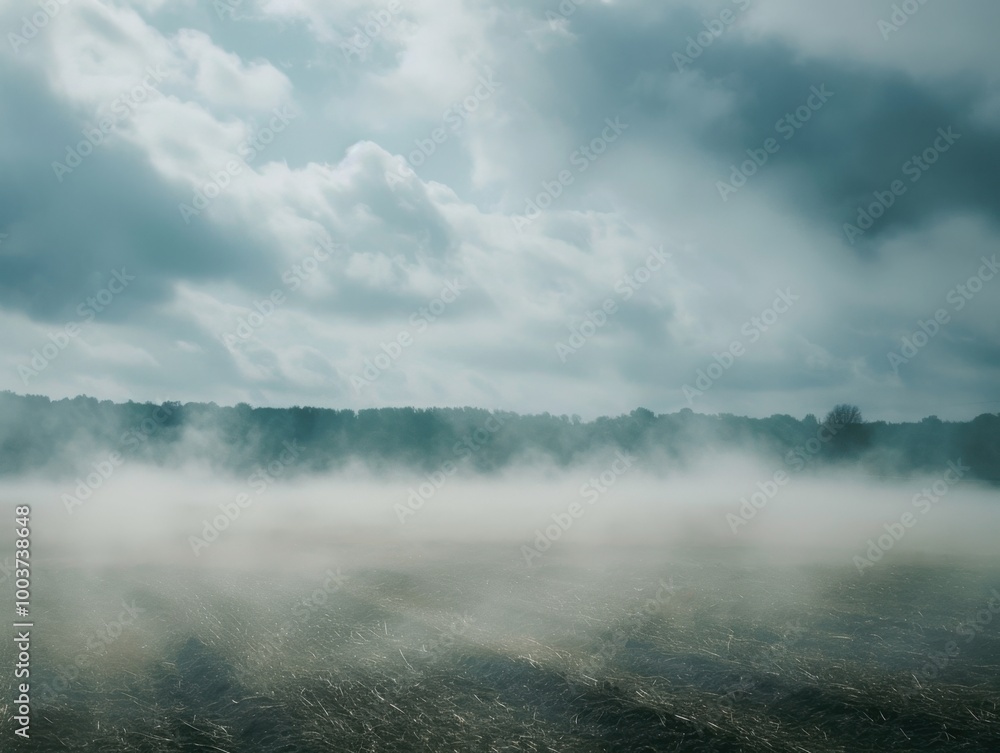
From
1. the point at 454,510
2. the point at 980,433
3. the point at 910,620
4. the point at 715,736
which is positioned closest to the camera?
the point at 715,736

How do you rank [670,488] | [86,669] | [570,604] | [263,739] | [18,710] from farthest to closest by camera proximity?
[670,488] → [570,604] → [86,669] → [18,710] → [263,739]

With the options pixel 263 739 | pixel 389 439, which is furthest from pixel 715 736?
pixel 389 439

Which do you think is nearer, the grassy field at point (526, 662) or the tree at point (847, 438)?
the grassy field at point (526, 662)

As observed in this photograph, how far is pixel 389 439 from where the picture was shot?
88375 mm

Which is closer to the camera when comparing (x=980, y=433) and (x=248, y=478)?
(x=248, y=478)

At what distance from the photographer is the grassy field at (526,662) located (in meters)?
8.65

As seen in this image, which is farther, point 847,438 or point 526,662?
point 847,438

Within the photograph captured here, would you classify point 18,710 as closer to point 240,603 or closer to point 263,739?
point 263,739

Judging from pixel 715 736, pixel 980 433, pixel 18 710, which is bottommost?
pixel 18 710

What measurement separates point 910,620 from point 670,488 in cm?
4702

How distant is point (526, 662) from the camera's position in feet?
36.1

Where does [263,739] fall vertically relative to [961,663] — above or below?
below

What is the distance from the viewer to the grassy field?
8.65 metres

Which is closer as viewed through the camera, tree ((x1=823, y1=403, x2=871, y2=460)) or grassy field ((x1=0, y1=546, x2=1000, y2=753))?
grassy field ((x1=0, y1=546, x2=1000, y2=753))
